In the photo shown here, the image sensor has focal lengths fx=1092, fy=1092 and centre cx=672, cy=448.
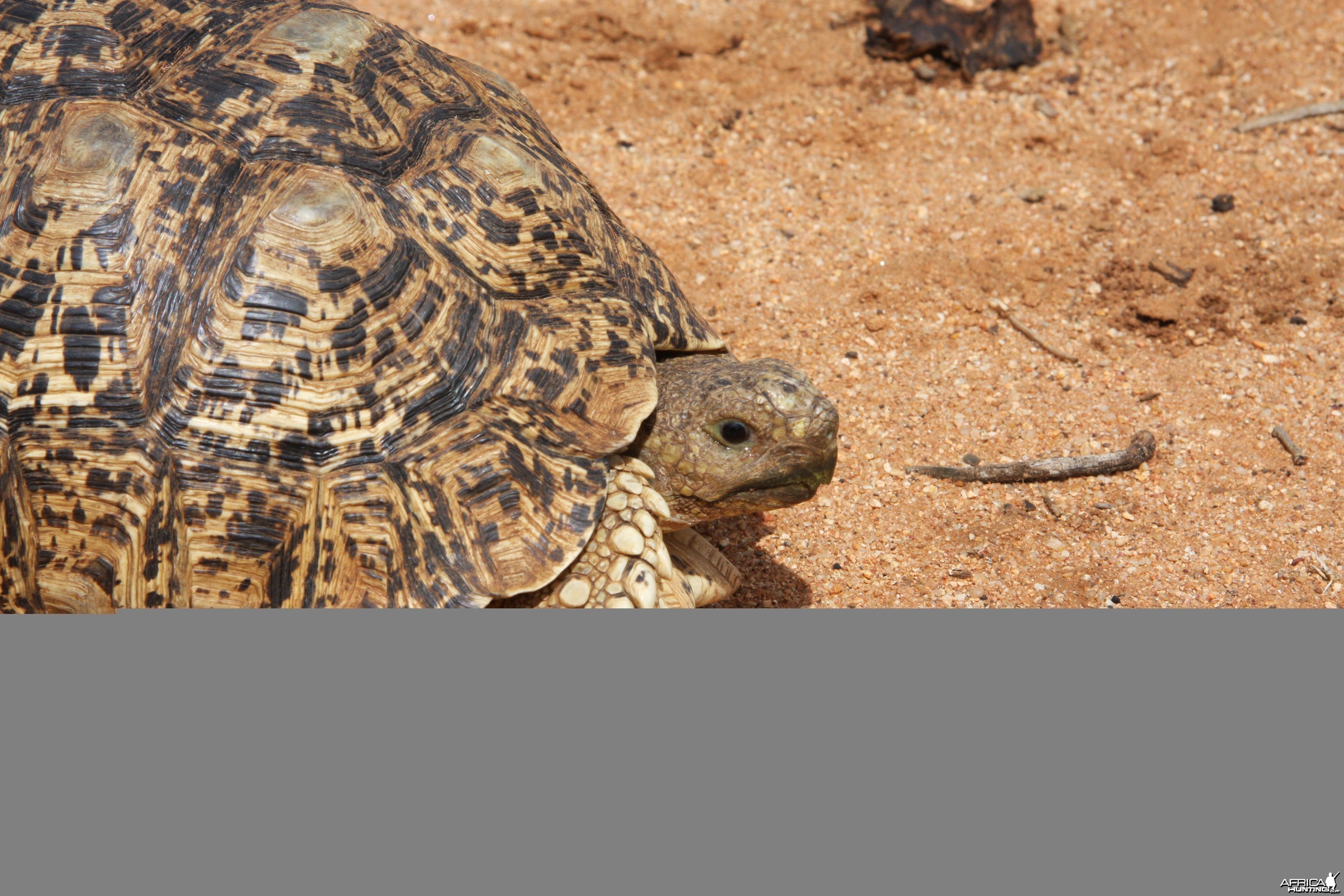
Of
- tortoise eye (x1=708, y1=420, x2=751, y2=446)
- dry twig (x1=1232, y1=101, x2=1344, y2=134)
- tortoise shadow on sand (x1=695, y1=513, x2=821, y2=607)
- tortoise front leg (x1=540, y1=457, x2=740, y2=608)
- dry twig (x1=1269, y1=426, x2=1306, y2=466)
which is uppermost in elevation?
dry twig (x1=1232, y1=101, x2=1344, y2=134)

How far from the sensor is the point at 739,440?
3018mm

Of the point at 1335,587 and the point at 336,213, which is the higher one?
the point at 336,213

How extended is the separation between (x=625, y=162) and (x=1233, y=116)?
10.2 ft

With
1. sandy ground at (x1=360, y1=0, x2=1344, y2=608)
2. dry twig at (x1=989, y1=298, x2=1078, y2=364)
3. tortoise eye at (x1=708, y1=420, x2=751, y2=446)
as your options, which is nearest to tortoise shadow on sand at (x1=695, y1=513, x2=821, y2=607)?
sandy ground at (x1=360, y1=0, x2=1344, y2=608)

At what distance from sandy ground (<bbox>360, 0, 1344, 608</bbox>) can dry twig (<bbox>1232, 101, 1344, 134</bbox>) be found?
51 millimetres

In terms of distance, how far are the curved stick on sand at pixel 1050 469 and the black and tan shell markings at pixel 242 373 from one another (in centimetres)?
161

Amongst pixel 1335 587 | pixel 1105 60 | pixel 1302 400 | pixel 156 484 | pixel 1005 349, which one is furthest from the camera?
pixel 1105 60

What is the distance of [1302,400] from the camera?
4129 millimetres

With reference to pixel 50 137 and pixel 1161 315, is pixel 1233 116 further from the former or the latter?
pixel 50 137

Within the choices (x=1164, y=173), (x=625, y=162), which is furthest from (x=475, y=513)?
(x=1164, y=173)

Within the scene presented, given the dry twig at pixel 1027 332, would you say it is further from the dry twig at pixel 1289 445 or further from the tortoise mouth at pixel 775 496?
the tortoise mouth at pixel 775 496

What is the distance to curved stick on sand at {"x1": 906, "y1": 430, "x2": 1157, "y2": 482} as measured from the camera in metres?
3.86

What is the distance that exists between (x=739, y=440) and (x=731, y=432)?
0.03 metres

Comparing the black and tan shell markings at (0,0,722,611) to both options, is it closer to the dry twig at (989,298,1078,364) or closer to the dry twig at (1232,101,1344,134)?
the dry twig at (989,298,1078,364)
